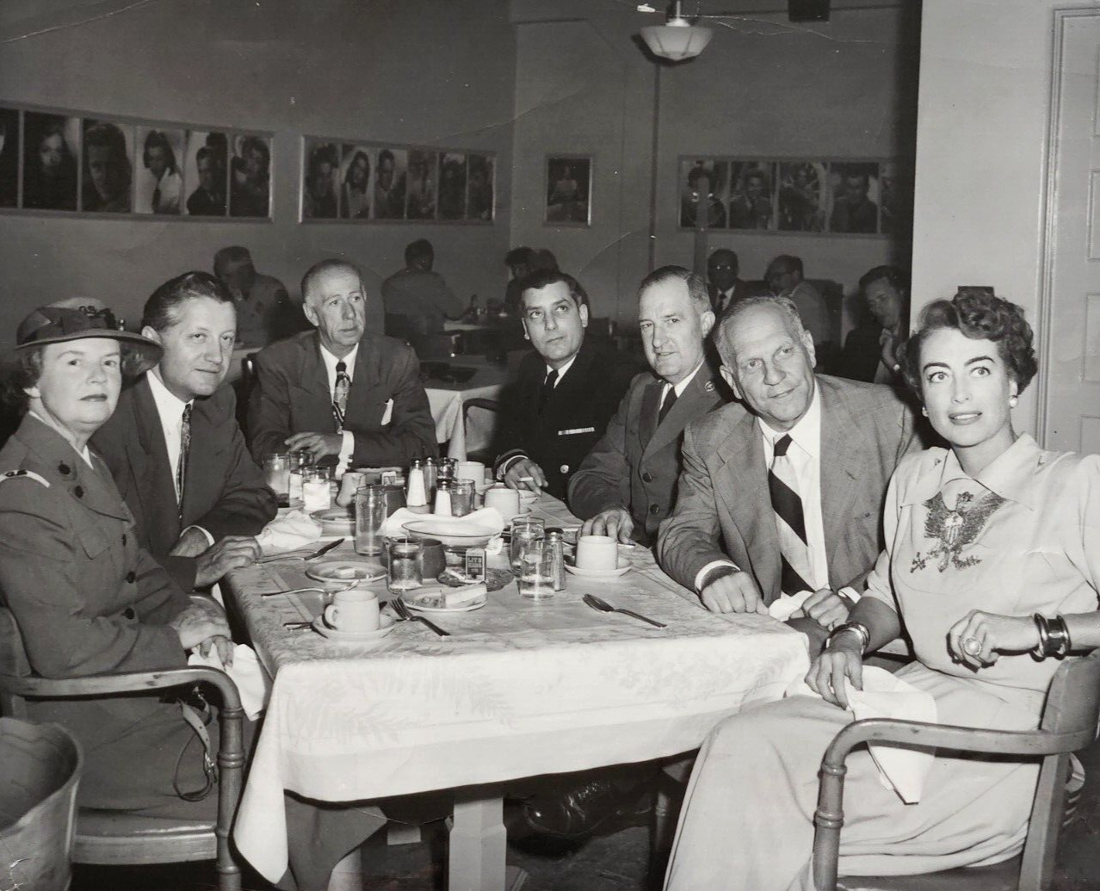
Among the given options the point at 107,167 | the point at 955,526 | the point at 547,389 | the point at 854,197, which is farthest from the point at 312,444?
the point at 854,197

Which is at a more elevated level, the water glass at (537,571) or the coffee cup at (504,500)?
the coffee cup at (504,500)

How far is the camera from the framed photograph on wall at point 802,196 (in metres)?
9.62

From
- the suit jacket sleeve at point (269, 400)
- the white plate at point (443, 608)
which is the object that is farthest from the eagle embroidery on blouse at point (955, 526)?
the suit jacket sleeve at point (269, 400)

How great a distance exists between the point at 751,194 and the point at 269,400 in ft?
21.0

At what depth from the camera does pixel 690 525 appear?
281 cm

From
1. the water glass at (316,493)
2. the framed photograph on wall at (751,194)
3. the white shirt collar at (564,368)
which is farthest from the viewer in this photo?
the framed photograph on wall at (751,194)

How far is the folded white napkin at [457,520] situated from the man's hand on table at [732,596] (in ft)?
2.12

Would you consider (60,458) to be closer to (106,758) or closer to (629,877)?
(106,758)

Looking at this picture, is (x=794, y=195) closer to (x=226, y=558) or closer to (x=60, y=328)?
→ (x=226, y=558)

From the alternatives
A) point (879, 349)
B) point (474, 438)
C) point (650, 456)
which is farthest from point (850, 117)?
point (650, 456)

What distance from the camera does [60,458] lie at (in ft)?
7.43

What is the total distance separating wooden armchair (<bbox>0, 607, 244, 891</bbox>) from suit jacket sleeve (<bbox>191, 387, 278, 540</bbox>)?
1017 mm

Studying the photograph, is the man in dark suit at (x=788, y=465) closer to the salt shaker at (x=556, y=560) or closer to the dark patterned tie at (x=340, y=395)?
the salt shaker at (x=556, y=560)

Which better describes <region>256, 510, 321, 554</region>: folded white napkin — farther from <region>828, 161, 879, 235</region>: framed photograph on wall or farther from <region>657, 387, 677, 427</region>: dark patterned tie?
<region>828, 161, 879, 235</region>: framed photograph on wall
